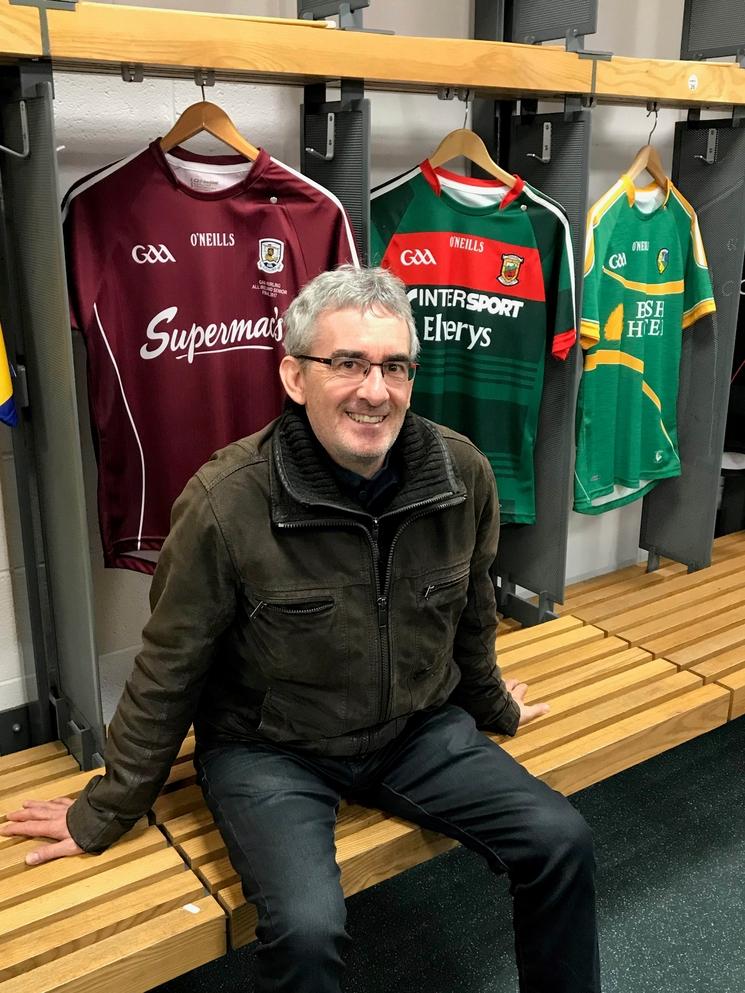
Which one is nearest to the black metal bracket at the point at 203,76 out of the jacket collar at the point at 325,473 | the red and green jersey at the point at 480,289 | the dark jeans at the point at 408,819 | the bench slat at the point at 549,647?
the red and green jersey at the point at 480,289

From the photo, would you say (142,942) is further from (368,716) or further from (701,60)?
(701,60)

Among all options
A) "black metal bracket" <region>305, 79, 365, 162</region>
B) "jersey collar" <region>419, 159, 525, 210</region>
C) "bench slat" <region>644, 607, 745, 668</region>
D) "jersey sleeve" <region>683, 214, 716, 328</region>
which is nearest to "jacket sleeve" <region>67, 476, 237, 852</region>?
"black metal bracket" <region>305, 79, 365, 162</region>

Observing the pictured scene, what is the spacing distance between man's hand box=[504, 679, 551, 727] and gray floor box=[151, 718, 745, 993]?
0.49 metres

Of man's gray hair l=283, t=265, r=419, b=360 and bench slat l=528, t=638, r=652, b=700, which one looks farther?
bench slat l=528, t=638, r=652, b=700

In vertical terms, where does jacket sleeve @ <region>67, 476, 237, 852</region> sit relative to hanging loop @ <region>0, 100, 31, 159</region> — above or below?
below

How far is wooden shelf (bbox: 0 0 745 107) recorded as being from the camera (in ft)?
6.06

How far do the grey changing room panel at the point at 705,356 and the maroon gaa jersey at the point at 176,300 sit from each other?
4.73 feet

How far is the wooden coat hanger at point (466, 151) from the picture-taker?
102 inches

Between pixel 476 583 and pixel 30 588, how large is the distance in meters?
1.11

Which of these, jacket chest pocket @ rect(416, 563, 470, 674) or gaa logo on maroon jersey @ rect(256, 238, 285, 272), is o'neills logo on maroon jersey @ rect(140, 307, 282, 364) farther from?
jacket chest pocket @ rect(416, 563, 470, 674)

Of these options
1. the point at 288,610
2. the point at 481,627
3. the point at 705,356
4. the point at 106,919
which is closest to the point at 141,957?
the point at 106,919

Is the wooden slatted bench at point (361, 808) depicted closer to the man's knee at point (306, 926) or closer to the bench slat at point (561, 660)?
the bench slat at point (561, 660)

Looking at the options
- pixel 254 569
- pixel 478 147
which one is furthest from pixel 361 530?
pixel 478 147

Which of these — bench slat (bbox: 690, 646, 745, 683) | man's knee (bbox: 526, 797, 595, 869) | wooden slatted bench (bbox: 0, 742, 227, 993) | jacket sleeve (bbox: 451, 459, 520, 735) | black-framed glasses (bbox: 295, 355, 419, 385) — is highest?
black-framed glasses (bbox: 295, 355, 419, 385)
